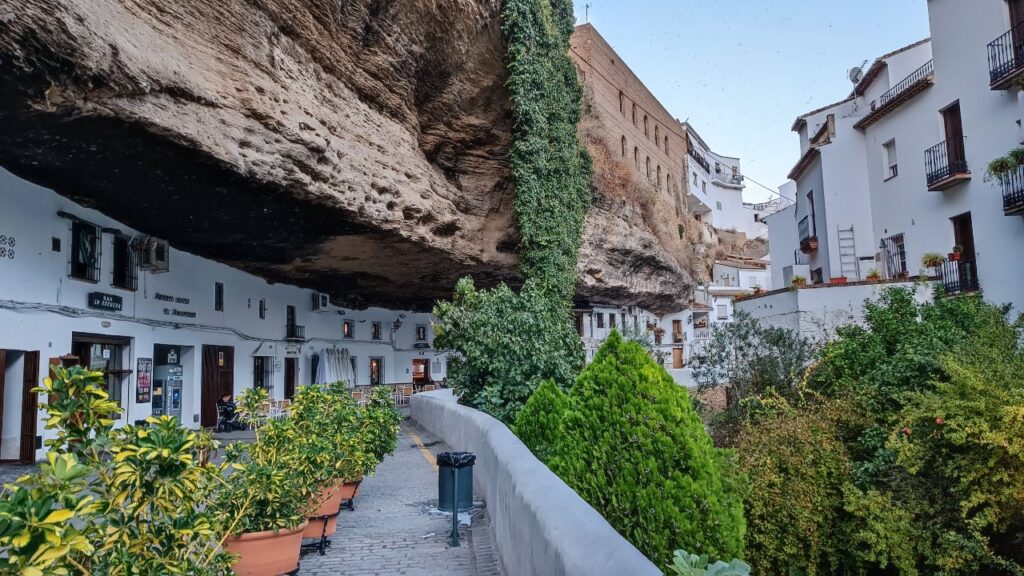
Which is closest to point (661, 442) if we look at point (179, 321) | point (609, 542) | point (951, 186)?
point (609, 542)

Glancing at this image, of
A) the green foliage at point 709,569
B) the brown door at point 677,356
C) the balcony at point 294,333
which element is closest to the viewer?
the green foliage at point 709,569

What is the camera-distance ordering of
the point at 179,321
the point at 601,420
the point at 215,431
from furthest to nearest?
1. the point at 215,431
2. the point at 179,321
3. the point at 601,420

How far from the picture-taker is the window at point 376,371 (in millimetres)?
27703

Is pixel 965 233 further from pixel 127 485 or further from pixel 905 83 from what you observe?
pixel 127 485

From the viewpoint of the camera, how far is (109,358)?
13.6 meters

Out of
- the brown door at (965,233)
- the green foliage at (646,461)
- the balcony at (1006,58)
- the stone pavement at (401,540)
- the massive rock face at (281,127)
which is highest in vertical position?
the balcony at (1006,58)

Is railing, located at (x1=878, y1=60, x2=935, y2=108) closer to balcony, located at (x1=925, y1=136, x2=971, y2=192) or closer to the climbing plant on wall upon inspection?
balcony, located at (x1=925, y1=136, x2=971, y2=192)

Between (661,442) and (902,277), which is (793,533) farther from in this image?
(902,277)

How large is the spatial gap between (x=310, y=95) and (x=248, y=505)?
1025cm

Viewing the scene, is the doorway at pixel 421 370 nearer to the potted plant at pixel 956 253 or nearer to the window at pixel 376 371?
the window at pixel 376 371

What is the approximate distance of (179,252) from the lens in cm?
1599

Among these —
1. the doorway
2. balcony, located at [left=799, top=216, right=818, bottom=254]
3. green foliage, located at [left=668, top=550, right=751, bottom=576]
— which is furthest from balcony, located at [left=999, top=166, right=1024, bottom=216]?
the doorway

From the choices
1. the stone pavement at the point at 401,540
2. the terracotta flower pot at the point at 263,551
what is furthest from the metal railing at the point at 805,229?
the terracotta flower pot at the point at 263,551

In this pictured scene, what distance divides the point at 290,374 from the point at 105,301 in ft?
31.5
